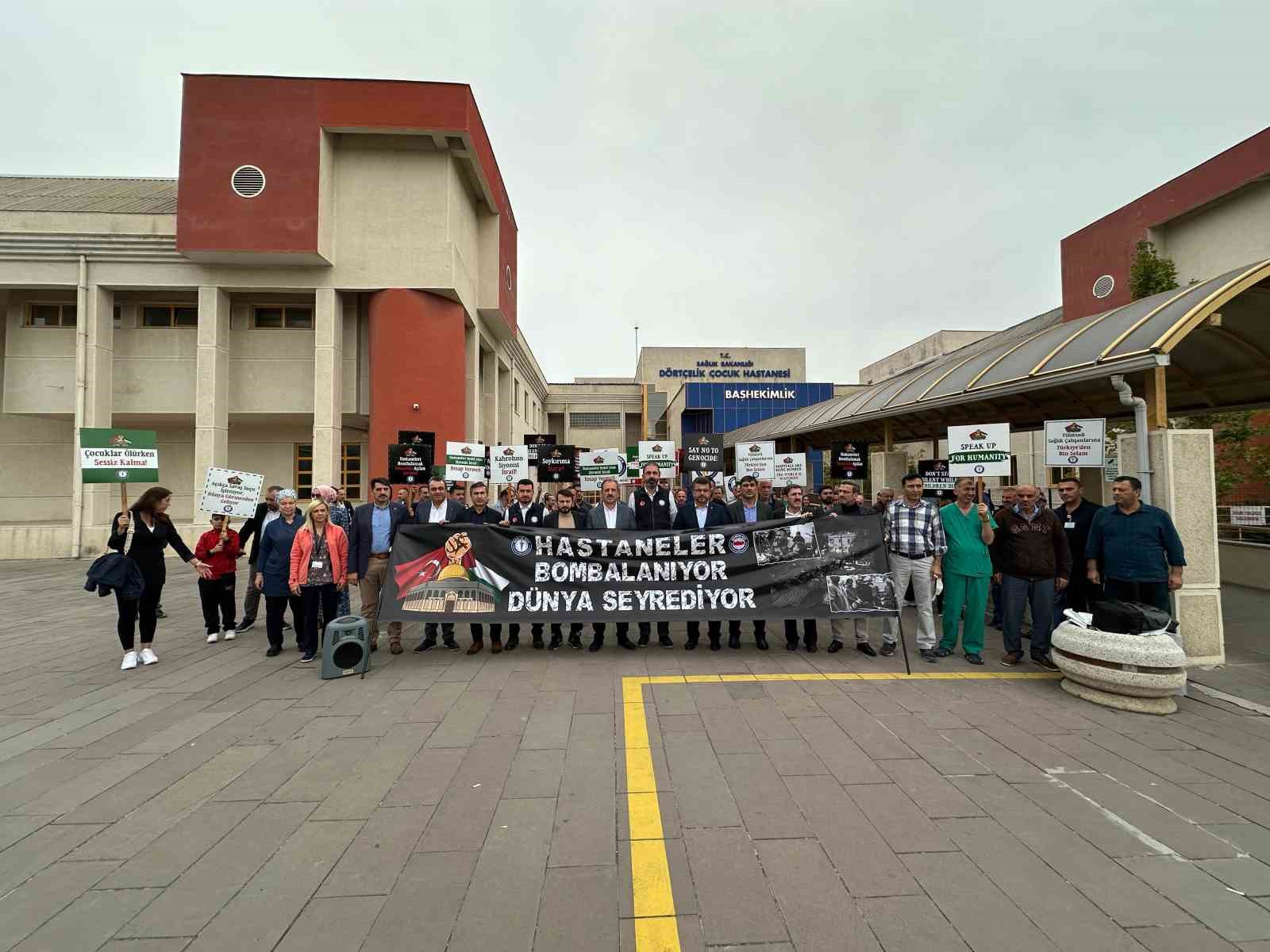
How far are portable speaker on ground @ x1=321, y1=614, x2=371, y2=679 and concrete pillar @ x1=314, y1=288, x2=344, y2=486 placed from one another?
12692 millimetres

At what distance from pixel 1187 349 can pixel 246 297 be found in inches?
923

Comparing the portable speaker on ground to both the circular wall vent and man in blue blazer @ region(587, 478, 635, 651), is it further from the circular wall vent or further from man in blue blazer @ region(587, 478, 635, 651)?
the circular wall vent

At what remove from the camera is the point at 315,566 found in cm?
610

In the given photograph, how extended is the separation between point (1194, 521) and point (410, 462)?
37.9 feet

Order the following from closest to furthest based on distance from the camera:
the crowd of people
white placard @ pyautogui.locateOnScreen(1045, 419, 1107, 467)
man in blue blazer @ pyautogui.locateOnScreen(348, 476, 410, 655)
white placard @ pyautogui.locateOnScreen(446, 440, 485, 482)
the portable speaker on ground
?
the portable speaker on ground, the crowd of people, man in blue blazer @ pyautogui.locateOnScreen(348, 476, 410, 655), white placard @ pyautogui.locateOnScreen(1045, 419, 1107, 467), white placard @ pyautogui.locateOnScreen(446, 440, 485, 482)

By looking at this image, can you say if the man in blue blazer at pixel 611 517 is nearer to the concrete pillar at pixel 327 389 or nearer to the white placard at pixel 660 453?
the white placard at pixel 660 453

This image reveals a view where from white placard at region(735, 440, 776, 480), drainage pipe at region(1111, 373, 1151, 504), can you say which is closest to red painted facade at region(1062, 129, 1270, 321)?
white placard at region(735, 440, 776, 480)

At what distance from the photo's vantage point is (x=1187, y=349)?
24.9 ft

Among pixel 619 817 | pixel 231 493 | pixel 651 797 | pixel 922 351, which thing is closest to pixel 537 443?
pixel 231 493

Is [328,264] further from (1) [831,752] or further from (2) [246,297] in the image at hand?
(1) [831,752]

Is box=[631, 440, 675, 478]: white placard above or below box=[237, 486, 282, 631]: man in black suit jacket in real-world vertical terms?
above

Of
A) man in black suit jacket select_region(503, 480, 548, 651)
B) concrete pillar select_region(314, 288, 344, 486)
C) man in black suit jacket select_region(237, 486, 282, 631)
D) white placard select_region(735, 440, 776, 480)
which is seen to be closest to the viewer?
man in black suit jacket select_region(503, 480, 548, 651)

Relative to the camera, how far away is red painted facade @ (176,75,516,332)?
15836 millimetres

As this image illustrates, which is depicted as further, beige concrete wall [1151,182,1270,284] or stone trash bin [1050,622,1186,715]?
beige concrete wall [1151,182,1270,284]
